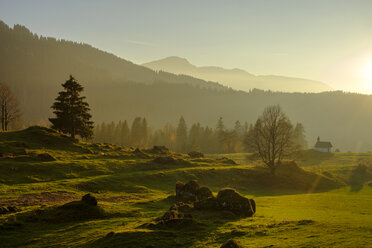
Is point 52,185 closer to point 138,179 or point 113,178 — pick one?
point 113,178

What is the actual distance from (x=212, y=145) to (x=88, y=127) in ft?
298

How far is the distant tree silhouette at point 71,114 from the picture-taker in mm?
66938

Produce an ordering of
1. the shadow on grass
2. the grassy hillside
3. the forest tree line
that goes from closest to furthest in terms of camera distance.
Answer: the shadow on grass → the grassy hillside → the forest tree line

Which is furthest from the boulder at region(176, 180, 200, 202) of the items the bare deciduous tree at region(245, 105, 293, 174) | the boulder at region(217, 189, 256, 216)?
the bare deciduous tree at region(245, 105, 293, 174)

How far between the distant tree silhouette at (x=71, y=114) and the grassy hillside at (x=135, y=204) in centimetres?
356

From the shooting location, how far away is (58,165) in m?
45.5

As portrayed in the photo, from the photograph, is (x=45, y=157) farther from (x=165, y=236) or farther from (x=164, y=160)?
(x=165, y=236)

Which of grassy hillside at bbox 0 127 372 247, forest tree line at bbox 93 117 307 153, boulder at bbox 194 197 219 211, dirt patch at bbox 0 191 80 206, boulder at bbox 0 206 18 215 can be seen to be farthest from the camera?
forest tree line at bbox 93 117 307 153

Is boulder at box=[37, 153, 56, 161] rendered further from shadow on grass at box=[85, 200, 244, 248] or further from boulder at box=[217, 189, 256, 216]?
boulder at box=[217, 189, 256, 216]

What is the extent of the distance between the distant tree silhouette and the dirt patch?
37.2 meters

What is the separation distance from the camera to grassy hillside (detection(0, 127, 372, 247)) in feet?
59.4

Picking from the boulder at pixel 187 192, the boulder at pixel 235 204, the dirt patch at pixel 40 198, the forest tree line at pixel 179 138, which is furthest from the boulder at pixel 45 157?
the forest tree line at pixel 179 138

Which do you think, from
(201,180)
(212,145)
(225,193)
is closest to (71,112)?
(201,180)

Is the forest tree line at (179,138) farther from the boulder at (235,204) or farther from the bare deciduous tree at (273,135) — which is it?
the boulder at (235,204)
